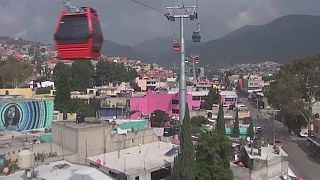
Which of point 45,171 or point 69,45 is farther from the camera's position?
point 45,171

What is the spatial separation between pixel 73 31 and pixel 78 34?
0.67 feet

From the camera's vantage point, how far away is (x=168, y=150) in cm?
2519

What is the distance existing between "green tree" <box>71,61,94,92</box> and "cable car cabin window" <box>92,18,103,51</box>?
211ft

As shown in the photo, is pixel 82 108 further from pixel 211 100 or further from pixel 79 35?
pixel 79 35

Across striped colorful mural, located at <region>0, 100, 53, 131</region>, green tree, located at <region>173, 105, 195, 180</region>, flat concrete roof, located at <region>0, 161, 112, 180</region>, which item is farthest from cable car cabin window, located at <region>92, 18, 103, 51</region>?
striped colorful mural, located at <region>0, 100, 53, 131</region>

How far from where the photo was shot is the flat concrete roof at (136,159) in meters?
20.5

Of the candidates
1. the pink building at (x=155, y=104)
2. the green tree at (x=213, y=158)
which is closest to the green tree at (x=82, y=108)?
the pink building at (x=155, y=104)

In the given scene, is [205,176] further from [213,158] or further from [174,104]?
[174,104]

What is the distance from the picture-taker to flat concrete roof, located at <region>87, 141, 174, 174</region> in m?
20.5

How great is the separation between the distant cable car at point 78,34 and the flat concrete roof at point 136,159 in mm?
9564

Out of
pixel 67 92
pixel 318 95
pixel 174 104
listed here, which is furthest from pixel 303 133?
pixel 67 92

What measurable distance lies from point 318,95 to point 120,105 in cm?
2409

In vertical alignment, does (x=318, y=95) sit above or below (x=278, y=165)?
above

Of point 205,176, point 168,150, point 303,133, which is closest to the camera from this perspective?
point 205,176
